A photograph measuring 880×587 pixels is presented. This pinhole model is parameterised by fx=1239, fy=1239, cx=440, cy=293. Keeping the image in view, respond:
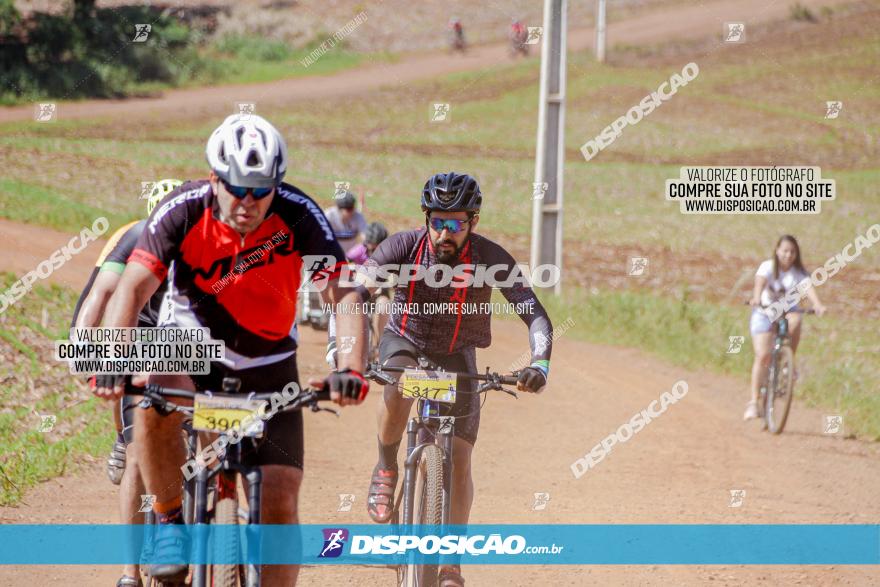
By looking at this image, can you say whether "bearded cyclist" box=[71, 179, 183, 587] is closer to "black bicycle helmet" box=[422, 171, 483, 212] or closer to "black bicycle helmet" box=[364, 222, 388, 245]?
"black bicycle helmet" box=[422, 171, 483, 212]

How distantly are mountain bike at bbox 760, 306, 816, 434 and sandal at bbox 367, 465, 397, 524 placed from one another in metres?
7.15

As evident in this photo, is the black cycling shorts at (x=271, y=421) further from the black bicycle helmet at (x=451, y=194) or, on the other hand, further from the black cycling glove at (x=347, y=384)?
the black bicycle helmet at (x=451, y=194)

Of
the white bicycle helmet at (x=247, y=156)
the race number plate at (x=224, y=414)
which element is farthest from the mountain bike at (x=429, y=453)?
the white bicycle helmet at (x=247, y=156)

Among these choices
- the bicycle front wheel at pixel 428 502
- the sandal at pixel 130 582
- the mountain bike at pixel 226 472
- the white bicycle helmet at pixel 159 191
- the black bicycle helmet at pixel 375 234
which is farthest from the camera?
the black bicycle helmet at pixel 375 234

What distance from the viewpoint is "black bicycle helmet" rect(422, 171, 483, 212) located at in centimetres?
718

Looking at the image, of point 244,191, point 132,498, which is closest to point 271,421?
point 244,191

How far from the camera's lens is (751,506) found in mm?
10727

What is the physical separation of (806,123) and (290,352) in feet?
136

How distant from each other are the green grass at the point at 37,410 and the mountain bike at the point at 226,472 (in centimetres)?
438

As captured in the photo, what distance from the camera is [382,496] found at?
761 centimetres

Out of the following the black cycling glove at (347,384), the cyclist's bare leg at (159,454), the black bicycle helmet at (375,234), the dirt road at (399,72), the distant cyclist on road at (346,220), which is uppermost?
the dirt road at (399,72)

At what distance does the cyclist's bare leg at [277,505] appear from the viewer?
5.39 m

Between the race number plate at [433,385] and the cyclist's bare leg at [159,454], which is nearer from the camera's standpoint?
the cyclist's bare leg at [159,454]

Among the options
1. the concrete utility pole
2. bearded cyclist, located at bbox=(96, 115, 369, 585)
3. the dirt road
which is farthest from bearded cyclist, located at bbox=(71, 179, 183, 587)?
the dirt road
